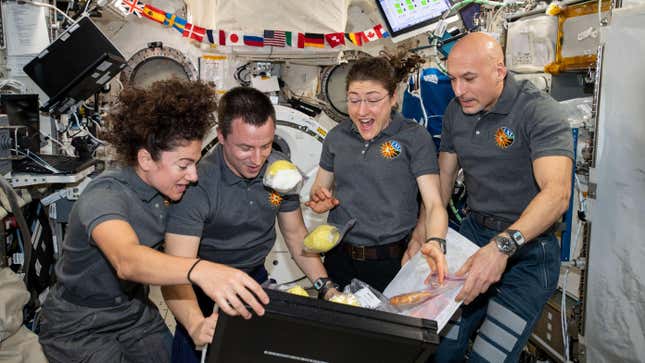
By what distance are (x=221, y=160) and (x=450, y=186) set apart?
3.82 feet

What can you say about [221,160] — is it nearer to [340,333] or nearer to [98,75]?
[340,333]

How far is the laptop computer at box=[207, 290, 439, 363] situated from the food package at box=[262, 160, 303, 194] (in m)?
0.84

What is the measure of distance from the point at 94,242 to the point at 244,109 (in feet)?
2.37

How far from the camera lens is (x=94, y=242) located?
1773 millimetres

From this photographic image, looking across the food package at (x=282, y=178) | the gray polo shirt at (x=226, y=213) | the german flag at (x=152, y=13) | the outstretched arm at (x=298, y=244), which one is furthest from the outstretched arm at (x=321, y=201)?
the german flag at (x=152, y=13)

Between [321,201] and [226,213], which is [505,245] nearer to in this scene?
[321,201]

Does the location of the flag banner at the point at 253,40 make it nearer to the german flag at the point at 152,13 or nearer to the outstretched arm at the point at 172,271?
the german flag at the point at 152,13

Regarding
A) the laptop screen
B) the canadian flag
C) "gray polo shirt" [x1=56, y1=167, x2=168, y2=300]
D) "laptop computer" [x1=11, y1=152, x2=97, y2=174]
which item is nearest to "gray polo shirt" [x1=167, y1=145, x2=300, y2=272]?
→ "gray polo shirt" [x1=56, y1=167, x2=168, y2=300]

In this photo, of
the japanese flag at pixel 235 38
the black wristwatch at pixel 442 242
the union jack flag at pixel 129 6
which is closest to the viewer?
the black wristwatch at pixel 442 242

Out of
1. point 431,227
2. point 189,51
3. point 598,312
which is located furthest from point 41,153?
point 598,312

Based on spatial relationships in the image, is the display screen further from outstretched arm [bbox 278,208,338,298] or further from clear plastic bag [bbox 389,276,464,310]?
clear plastic bag [bbox 389,276,464,310]

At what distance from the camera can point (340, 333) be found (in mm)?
1184

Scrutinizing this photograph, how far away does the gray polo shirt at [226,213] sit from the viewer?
199 cm

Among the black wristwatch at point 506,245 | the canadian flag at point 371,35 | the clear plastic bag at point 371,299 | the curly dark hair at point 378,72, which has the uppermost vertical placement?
the canadian flag at point 371,35
